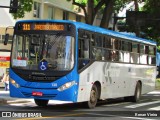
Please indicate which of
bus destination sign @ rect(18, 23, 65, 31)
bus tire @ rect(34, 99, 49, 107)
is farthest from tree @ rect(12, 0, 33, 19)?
bus destination sign @ rect(18, 23, 65, 31)

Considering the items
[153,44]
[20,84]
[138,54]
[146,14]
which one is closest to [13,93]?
[20,84]

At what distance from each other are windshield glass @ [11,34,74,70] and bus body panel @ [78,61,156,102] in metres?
0.93

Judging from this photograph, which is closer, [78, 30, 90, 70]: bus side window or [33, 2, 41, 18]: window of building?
[78, 30, 90, 70]: bus side window

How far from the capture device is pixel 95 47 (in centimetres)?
1731

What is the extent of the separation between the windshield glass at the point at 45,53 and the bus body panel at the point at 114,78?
3.04 feet

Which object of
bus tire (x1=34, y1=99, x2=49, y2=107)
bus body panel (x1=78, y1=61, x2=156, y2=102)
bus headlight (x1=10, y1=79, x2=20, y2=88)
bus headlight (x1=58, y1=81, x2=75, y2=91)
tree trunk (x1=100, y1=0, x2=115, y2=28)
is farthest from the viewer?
tree trunk (x1=100, y1=0, x2=115, y2=28)

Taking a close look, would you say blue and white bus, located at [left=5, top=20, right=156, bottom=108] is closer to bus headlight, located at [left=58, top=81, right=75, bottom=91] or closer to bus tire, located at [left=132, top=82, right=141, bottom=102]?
bus headlight, located at [left=58, top=81, right=75, bottom=91]

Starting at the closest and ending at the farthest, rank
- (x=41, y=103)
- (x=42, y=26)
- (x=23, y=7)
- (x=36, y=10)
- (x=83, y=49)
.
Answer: (x=42, y=26)
(x=83, y=49)
(x=41, y=103)
(x=23, y=7)
(x=36, y=10)

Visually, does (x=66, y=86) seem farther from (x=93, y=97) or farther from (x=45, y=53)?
(x=93, y=97)

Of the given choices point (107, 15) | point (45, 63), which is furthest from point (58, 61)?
point (107, 15)

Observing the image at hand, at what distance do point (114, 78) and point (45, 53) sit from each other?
441 cm

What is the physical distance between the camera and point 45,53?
624 inches

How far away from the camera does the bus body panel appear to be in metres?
16.6

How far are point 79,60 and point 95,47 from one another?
1464 mm
